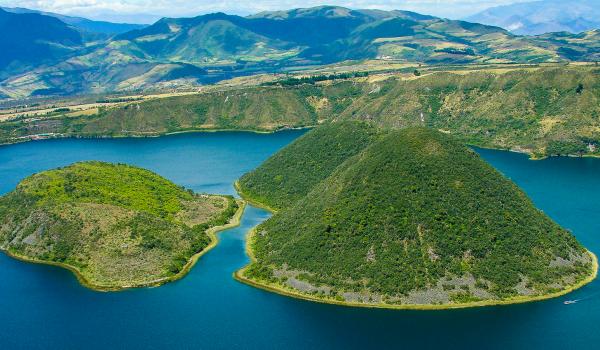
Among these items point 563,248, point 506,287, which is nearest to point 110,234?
point 506,287

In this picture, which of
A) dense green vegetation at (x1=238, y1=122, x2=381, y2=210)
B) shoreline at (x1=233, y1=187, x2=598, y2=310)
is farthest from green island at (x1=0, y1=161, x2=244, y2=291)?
shoreline at (x1=233, y1=187, x2=598, y2=310)

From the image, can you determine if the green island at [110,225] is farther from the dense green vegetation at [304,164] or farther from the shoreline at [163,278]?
the dense green vegetation at [304,164]

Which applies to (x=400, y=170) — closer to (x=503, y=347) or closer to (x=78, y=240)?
(x=503, y=347)

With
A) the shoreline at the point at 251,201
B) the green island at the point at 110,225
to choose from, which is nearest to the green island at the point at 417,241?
the green island at the point at 110,225

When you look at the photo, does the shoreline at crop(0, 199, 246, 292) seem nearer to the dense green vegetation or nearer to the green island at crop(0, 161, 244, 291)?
the green island at crop(0, 161, 244, 291)

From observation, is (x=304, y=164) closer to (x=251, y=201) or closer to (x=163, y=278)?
(x=251, y=201)

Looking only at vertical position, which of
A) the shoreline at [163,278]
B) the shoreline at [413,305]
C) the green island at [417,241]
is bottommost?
the shoreline at [163,278]
